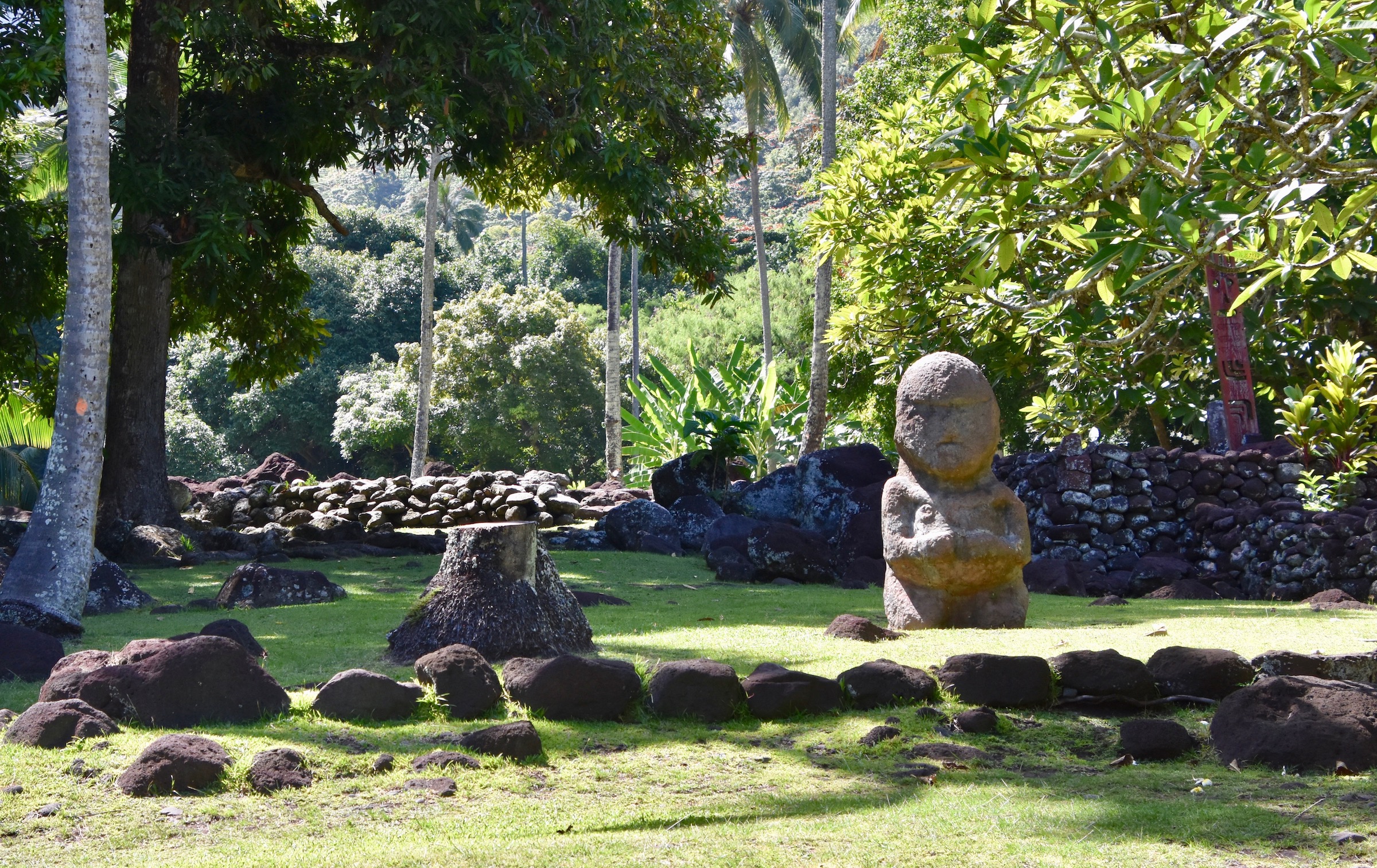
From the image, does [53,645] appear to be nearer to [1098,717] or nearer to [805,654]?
[805,654]

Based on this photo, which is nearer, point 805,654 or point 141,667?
point 141,667

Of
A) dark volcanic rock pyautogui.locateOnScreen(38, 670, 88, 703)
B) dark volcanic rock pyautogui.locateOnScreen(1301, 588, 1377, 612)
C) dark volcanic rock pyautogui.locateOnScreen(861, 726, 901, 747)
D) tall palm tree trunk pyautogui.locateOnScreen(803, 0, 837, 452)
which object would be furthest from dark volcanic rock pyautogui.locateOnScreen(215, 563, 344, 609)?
tall palm tree trunk pyautogui.locateOnScreen(803, 0, 837, 452)

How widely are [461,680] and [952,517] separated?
11.6ft

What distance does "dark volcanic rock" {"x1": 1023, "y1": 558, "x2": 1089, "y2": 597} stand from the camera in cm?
1069

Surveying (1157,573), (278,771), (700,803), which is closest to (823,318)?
(1157,573)

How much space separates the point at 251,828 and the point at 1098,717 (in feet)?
12.0

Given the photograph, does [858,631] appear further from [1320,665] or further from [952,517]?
[1320,665]

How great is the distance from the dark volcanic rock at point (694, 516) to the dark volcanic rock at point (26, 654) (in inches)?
343

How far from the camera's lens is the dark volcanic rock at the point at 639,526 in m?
14.5

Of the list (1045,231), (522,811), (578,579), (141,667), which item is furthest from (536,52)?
(522,811)

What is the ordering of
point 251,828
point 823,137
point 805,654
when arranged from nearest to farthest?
point 251,828 → point 805,654 → point 823,137

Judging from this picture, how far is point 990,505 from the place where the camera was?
301 inches

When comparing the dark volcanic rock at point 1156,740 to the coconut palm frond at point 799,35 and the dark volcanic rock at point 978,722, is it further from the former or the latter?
the coconut palm frond at point 799,35

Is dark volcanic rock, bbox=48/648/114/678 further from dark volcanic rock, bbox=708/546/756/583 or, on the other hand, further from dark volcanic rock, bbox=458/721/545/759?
dark volcanic rock, bbox=708/546/756/583
